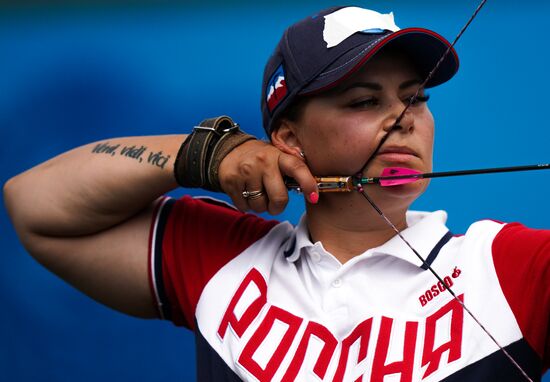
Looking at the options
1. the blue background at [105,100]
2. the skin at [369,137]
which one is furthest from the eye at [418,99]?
the blue background at [105,100]

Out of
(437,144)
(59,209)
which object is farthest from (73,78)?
(437,144)

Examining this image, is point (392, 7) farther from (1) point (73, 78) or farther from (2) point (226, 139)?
(1) point (73, 78)

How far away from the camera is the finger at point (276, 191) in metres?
1.10

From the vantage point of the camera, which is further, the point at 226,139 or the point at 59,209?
the point at 59,209

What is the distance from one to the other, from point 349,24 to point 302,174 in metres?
0.26

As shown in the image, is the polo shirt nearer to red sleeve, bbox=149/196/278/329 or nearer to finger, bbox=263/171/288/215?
red sleeve, bbox=149/196/278/329

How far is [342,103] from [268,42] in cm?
67

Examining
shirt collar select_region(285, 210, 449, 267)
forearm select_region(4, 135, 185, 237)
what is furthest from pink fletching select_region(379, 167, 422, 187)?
forearm select_region(4, 135, 185, 237)

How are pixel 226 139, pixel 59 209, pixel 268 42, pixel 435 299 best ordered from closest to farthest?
1. pixel 435 299
2. pixel 226 139
3. pixel 59 209
4. pixel 268 42

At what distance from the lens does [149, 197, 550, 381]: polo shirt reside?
979mm

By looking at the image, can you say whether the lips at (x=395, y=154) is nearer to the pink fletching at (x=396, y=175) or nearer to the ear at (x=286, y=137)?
the pink fletching at (x=396, y=175)

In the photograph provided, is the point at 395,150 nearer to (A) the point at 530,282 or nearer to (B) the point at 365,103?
(B) the point at 365,103

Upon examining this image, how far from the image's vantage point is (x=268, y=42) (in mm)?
1737

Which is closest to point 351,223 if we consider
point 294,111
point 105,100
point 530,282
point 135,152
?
point 294,111
